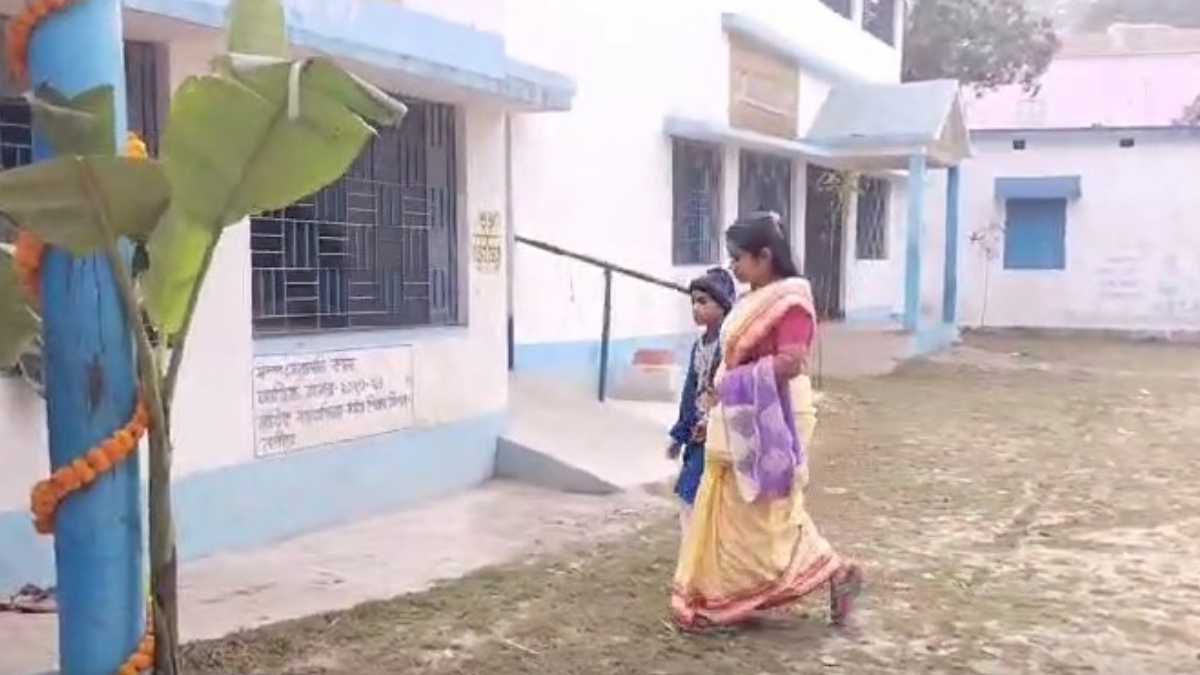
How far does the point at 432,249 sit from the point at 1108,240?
1709cm

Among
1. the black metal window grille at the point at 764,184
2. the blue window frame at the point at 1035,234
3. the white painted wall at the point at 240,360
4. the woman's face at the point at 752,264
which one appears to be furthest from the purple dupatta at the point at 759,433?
the blue window frame at the point at 1035,234

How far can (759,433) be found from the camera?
16.9 feet

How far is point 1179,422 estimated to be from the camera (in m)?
12.0

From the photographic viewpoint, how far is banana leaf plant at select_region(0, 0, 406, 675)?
106 inches

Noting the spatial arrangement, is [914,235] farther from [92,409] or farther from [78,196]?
[78,196]

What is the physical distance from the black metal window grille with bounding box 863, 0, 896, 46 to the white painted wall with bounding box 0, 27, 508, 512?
1366 cm

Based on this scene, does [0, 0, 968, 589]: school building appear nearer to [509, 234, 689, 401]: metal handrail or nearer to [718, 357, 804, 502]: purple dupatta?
[509, 234, 689, 401]: metal handrail

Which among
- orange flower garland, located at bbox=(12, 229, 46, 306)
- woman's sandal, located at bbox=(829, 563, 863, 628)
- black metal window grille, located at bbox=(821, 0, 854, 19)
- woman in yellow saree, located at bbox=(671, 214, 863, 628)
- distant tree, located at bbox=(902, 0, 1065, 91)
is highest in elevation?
distant tree, located at bbox=(902, 0, 1065, 91)

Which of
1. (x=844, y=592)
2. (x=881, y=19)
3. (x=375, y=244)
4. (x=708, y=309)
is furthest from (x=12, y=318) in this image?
(x=881, y=19)

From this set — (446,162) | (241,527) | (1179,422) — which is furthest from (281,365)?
(1179,422)

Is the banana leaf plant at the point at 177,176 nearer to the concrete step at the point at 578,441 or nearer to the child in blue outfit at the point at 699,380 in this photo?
the child in blue outfit at the point at 699,380

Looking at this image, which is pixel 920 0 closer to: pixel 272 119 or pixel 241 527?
pixel 241 527

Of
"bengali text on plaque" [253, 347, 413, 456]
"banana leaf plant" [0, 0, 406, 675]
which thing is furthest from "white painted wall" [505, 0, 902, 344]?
"banana leaf plant" [0, 0, 406, 675]

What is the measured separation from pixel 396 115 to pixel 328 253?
181 inches
